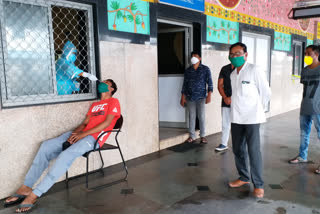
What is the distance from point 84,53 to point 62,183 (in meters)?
1.51

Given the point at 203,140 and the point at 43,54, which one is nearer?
the point at 43,54

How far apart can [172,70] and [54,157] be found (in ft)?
9.56

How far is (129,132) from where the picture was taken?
372cm

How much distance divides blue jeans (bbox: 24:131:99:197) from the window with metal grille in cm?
Answer: 48

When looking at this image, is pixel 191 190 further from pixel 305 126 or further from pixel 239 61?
pixel 305 126

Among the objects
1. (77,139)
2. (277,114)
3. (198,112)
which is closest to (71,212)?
(77,139)

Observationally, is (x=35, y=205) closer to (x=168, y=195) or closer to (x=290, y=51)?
(x=168, y=195)

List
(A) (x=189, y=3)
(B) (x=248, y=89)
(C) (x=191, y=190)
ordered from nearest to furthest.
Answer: (B) (x=248, y=89) → (C) (x=191, y=190) → (A) (x=189, y=3)

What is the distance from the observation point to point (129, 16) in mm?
3539

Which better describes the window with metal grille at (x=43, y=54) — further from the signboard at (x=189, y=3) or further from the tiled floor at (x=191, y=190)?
the signboard at (x=189, y=3)

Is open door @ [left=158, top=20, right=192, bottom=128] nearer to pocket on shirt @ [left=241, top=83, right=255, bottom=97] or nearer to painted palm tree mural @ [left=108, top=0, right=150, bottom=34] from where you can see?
painted palm tree mural @ [left=108, top=0, right=150, bottom=34]

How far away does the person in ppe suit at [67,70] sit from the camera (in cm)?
305

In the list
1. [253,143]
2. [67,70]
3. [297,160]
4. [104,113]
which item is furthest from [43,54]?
[297,160]

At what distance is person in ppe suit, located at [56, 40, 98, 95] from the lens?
3049 millimetres
